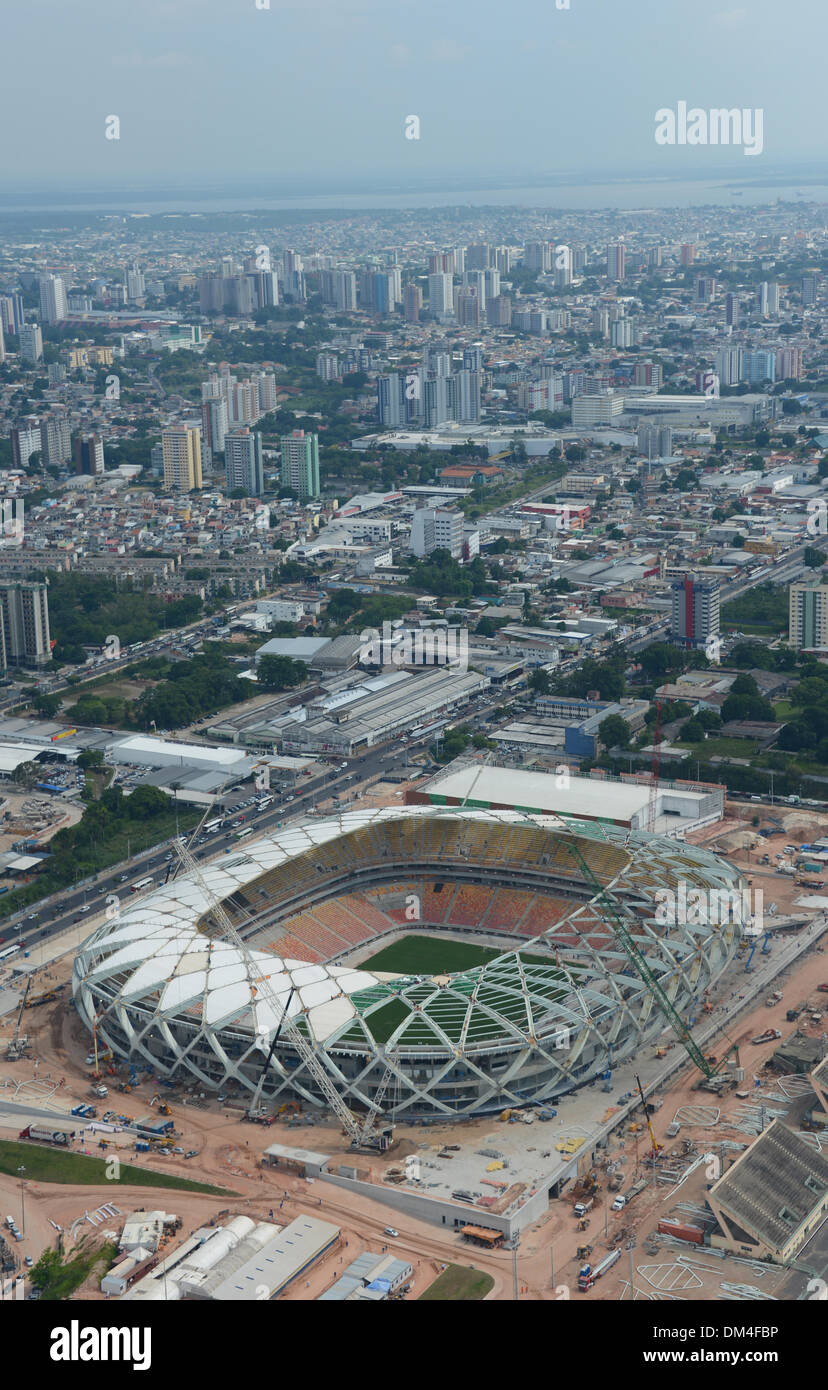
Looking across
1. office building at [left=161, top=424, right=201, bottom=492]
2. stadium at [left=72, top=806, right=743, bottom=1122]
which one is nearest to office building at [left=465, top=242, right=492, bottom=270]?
office building at [left=161, top=424, right=201, bottom=492]

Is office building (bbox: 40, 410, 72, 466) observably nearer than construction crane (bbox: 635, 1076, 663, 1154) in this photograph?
No

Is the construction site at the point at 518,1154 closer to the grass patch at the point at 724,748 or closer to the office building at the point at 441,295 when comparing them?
the grass patch at the point at 724,748

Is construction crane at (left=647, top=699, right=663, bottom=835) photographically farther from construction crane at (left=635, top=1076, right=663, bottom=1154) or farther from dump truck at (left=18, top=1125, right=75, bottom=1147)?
dump truck at (left=18, top=1125, right=75, bottom=1147)

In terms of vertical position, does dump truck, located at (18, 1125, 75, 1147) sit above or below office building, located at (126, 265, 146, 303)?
below

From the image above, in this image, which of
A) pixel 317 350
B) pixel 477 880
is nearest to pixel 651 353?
pixel 317 350

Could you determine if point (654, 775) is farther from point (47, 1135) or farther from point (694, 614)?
point (47, 1135)

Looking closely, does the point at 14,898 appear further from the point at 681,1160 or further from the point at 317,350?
the point at 317,350
